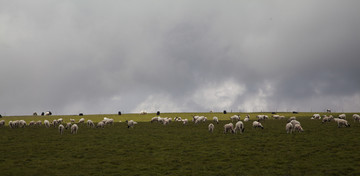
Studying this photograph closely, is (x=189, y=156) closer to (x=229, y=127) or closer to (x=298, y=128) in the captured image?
(x=229, y=127)

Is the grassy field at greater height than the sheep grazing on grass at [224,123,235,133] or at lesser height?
lesser

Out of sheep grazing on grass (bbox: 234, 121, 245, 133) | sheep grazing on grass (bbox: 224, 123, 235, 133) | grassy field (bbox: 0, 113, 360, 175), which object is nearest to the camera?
grassy field (bbox: 0, 113, 360, 175)

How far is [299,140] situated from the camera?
33.1m

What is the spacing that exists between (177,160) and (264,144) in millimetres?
11280

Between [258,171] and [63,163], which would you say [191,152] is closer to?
[258,171]

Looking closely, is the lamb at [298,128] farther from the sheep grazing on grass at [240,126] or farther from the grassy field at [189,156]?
the sheep grazing on grass at [240,126]

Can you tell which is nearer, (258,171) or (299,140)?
(258,171)

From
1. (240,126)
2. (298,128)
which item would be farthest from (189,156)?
(298,128)

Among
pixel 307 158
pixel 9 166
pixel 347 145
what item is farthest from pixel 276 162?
pixel 9 166

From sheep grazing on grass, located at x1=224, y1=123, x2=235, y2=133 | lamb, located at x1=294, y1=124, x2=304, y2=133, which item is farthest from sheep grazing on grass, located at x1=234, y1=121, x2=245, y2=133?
lamb, located at x1=294, y1=124, x2=304, y2=133

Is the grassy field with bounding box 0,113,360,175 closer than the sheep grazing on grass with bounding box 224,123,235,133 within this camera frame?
Yes

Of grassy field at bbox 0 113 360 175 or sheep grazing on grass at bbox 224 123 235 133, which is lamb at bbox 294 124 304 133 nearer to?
grassy field at bbox 0 113 360 175

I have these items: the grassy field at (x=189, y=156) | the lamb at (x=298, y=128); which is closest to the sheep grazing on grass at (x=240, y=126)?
the grassy field at (x=189, y=156)

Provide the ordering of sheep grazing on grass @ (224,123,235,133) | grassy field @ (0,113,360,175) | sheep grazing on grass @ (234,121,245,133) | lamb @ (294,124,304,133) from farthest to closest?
1. sheep grazing on grass @ (224,123,235,133)
2. sheep grazing on grass @ (234,121,245,133)
3. lamb @ (294,124,304,133)
4. grassy field @ (0,113,360,175)
